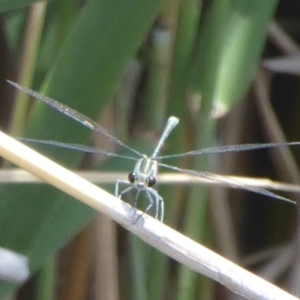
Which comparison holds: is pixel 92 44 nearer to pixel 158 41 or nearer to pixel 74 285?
pixel 158 41

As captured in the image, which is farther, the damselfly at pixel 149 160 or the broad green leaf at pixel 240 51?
the broad green leaf at pixel 240 51

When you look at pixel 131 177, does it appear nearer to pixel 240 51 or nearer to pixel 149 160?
pixel 149 160

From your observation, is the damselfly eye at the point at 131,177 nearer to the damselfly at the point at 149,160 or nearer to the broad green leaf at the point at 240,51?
the damselfly at the point at 149,160

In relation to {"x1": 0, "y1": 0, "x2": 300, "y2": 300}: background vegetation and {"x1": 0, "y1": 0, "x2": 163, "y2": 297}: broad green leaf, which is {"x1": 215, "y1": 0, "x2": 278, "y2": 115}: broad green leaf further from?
{"x1": 0, "y1": 0, "x2": 163, "y2": 297}: broad green leaf

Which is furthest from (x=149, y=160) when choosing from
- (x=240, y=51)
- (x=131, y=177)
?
(x=240, y=51)

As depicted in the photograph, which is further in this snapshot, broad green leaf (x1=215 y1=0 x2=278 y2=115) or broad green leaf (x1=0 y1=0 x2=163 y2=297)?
broad green leaf (x1=215 y1=0 x2=278 y2=115)

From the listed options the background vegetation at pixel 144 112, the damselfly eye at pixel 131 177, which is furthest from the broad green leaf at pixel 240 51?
the damselfly eye at pixel 131 177

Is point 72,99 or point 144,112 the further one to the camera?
point 144,112

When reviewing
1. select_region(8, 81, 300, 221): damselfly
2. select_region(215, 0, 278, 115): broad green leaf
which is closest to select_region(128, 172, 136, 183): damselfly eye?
select_region(8, 81, 300, 221): damselfly

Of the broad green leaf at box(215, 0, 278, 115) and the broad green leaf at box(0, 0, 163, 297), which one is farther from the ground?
the broad green leaf at box(215, 0, 278, 115)
